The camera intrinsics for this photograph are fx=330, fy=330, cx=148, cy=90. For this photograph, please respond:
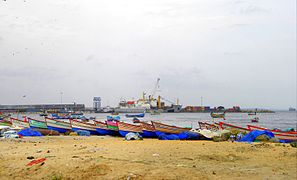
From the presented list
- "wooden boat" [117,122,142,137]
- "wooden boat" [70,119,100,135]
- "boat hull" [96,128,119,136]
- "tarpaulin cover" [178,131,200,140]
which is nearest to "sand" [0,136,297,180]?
"tarpaulin cover" [178,131,200,140]

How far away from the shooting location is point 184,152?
11.2 meters

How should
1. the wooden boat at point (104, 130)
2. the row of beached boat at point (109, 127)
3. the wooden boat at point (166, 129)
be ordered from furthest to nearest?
the wooden boat at point (104, 130)
the row of beached boat at point (109, 127)
the wooden boat at point (166, 129)

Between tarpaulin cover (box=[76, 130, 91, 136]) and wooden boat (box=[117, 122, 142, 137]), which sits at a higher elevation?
wooden boat (box=[117, 122, 142, 137])

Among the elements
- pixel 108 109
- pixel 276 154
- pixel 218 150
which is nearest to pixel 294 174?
pixel 276 154

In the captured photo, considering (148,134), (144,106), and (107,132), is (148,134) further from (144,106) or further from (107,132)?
(144,106)

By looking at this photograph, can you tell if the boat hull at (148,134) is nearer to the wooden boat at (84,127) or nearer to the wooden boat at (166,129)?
the wooden boat at (166,129)

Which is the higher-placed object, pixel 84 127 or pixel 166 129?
pixel 166 129

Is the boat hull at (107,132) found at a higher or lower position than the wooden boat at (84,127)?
lower

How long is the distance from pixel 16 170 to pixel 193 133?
11236 mm

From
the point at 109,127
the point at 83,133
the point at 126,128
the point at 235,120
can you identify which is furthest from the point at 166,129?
the point at 235,120

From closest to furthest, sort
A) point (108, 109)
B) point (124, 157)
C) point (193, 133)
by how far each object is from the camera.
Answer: point (124, 157) → point (193, 133) → point (108, 109)

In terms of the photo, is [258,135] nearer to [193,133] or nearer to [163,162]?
[193,133]

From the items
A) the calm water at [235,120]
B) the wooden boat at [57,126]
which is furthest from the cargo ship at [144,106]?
the wooden boat at [57,126]

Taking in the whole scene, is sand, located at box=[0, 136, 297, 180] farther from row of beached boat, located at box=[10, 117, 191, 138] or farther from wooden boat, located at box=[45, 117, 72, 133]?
wooden boat, located at box=[45, 117, 72, 133]
